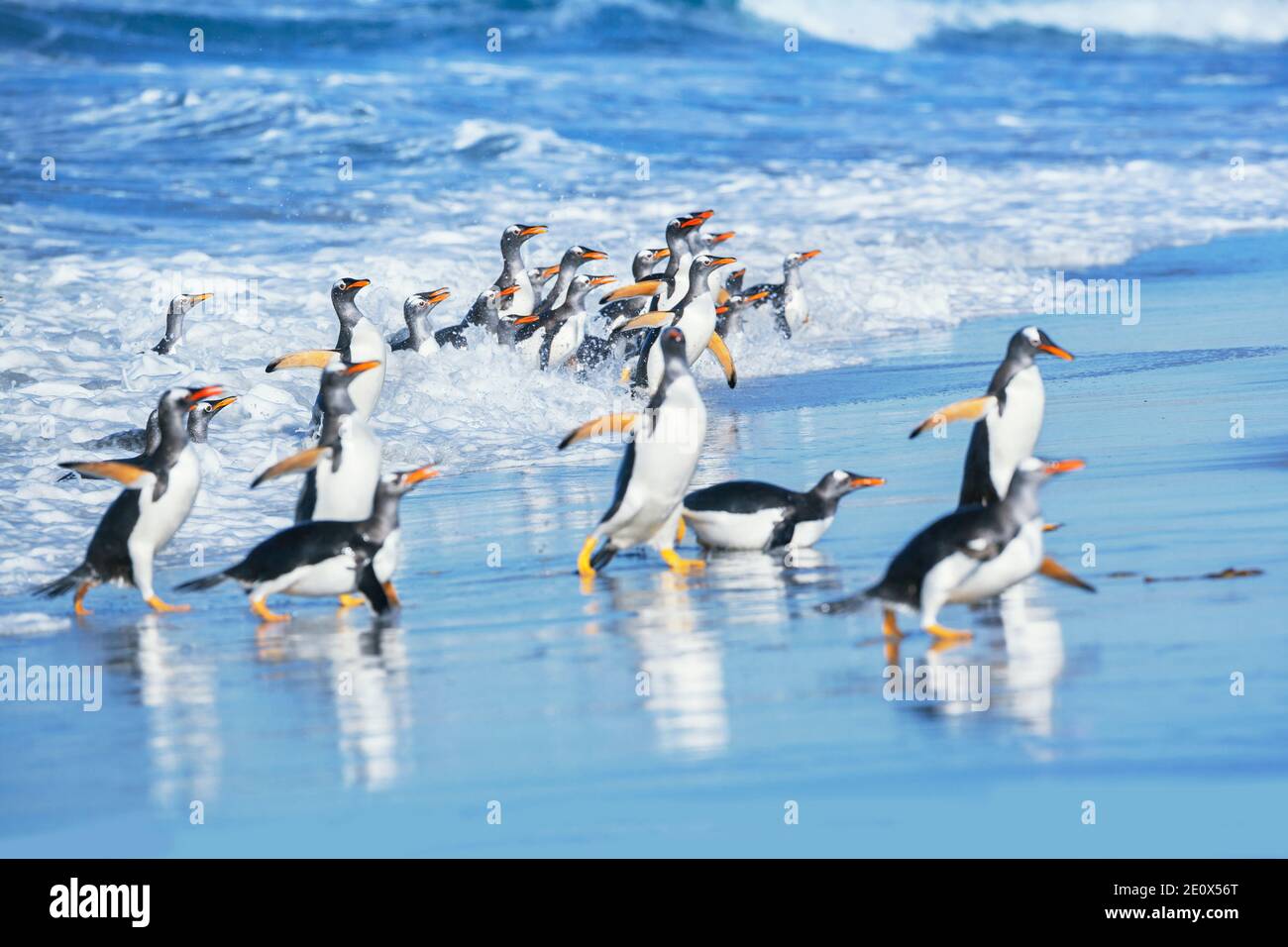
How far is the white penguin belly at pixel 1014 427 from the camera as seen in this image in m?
7.31

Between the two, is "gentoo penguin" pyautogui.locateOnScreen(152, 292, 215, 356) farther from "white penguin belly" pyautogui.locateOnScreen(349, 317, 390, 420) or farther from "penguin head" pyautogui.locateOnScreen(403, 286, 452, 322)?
"white penguin belly" pyautogui.locateOnScreen(349, 317, 390, 420)

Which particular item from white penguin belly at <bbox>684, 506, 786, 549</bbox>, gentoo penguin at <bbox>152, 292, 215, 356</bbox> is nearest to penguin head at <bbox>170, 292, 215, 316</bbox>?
gentoo penguin at <bbox>152, 292, 215, 356</bbox>

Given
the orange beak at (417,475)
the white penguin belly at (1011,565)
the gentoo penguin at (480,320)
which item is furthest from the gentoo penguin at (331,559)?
the gentoo penguin at (480,320)

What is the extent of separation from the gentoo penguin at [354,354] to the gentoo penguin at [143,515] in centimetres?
260

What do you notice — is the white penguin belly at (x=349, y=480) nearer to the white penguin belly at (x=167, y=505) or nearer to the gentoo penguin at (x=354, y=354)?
the white penguin belly at (x=167, y=505)

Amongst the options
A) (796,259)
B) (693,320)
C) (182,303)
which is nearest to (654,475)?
(693,320)

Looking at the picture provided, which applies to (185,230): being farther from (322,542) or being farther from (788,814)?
(788,814)

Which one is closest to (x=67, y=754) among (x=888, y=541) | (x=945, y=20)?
(x=888, y=541)

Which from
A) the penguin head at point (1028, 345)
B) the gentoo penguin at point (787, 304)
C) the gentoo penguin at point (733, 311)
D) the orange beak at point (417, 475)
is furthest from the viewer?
the gentoo penguin at point (787, 304)

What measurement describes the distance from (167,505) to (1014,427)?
3112mm
